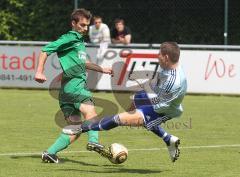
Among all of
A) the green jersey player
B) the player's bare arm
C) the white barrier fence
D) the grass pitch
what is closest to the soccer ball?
the grass pitch

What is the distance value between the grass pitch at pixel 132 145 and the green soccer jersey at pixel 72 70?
80 centimetres

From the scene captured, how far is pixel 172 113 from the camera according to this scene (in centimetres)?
945

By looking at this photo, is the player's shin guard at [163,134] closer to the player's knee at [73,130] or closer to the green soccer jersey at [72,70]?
the player's knee at [73,130]

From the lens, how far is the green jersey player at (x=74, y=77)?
9969mm

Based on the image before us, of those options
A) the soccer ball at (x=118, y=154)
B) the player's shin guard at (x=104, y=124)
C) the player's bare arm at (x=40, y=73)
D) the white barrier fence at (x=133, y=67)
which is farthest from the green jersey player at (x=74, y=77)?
the white barrier fence at (x=133, y=67)

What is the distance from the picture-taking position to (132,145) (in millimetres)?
11758

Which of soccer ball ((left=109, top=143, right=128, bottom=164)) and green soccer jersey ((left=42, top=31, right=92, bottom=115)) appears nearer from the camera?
soccer ball ((left=109, top=143, right=128, bottom=164))

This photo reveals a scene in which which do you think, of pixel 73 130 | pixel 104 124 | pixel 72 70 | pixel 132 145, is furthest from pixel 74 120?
pixel 132 145

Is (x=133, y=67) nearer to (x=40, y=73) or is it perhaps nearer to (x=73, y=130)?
(x=73, y=130)

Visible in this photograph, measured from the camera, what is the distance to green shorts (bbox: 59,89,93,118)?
10.1m

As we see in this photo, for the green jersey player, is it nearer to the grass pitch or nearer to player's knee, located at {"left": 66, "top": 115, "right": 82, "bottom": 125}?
player's knee, located at {"left": 66, "top": 115, "right": 82, "bottom": 125}

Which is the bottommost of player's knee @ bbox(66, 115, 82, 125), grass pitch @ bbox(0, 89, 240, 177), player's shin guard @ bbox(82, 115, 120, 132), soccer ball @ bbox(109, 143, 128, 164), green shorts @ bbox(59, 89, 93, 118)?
grass pitch @ bbox(0, 89, 240, 177)

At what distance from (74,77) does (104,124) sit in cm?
102

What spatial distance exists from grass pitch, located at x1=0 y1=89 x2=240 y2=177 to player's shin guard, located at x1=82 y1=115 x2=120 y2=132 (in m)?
0.49
